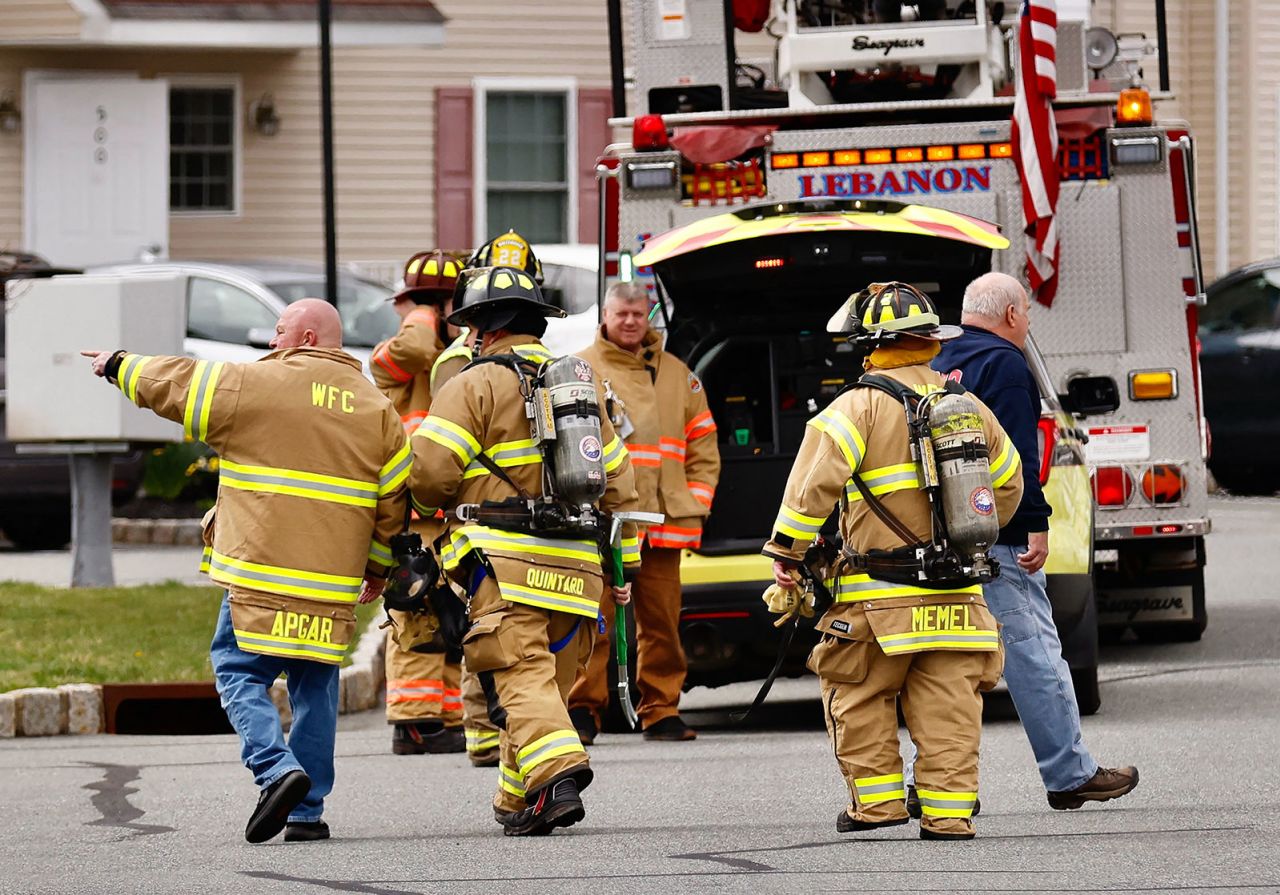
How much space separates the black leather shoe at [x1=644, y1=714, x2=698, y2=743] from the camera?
9.98 metres

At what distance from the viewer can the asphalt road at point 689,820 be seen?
629 centimetres

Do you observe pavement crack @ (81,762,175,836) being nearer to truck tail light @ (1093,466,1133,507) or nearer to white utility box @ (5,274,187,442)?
truck tail light @ (1093,466,1133,507)

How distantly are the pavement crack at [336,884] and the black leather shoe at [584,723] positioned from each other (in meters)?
3.24

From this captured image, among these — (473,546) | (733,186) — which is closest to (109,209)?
(733,186)

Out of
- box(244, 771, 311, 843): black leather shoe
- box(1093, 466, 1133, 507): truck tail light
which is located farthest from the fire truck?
box(244, 771, 311, 843): black leather shoe

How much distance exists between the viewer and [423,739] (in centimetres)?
962

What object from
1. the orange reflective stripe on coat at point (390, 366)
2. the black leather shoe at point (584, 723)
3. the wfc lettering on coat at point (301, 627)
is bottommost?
the black leather shoe at point (584, 723)

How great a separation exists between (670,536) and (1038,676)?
245 cm

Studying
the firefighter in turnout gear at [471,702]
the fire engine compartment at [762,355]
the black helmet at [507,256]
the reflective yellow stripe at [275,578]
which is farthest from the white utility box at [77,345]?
the reflective yellow stripe at [275,578]

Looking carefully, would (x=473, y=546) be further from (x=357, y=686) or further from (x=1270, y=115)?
(x=1270, y=115)

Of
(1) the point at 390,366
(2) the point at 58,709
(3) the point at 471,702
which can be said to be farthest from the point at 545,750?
(2) the point at 58,709

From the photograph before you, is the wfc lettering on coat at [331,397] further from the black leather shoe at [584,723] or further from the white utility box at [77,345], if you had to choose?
the white utility box at [77,345]

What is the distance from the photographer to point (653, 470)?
31.9 feet

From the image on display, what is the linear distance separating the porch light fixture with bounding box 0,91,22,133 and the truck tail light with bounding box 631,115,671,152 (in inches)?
508
